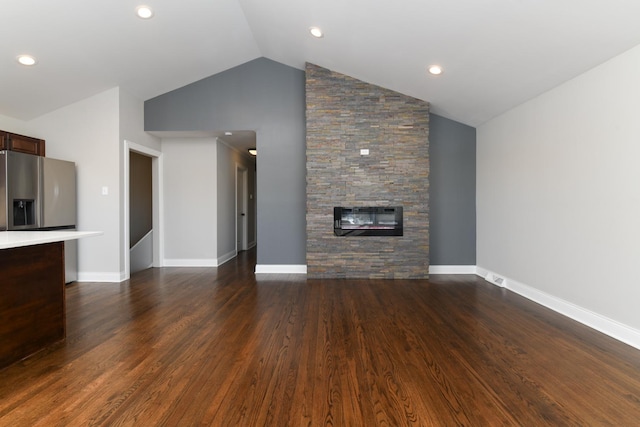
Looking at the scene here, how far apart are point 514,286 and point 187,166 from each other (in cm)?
510

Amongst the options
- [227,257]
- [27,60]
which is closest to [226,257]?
[227,257]

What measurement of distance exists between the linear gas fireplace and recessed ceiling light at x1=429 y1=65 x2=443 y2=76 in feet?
5.78

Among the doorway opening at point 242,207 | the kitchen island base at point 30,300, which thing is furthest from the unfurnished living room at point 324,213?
the doorway opening at point 242,207

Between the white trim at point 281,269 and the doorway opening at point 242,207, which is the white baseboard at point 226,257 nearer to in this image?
the doorway opening at point 242,207

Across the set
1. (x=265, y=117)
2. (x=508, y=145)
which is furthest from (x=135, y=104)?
(x=508, y=145)

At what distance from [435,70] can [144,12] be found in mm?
3091

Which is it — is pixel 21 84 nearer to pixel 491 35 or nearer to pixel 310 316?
pixel 310 316

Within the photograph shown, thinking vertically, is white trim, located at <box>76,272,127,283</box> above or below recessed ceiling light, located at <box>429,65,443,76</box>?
below

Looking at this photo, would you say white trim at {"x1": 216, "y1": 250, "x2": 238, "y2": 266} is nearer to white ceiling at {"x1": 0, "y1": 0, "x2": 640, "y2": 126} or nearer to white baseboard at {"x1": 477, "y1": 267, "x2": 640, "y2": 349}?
white ceiling at {"x1": 0, "y1": 0, "x2": 640, "y2": 126}

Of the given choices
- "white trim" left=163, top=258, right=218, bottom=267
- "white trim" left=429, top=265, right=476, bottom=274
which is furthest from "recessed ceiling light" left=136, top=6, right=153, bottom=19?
"white trim" left=429, top=265, right=476, bottom=274

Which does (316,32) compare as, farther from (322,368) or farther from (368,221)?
(322,368)

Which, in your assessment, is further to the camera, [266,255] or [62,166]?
[266,255]

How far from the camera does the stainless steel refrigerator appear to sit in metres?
3.64

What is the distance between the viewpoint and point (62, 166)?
4227 millimetres
